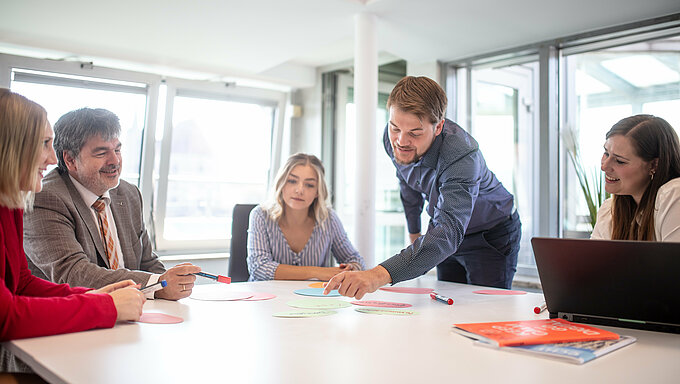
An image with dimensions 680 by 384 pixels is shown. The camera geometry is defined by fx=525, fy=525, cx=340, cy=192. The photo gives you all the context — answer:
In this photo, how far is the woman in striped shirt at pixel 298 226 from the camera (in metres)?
2.46

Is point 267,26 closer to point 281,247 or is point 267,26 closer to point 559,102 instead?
point 281,247

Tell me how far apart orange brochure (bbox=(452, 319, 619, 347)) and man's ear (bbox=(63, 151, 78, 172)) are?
4.87ft

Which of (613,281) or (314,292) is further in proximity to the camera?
(314,292)

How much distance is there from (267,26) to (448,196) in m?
2.16

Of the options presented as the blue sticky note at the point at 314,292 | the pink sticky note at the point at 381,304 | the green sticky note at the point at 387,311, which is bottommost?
the green sticky note at the point at 387,311

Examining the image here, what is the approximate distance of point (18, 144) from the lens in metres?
1.16

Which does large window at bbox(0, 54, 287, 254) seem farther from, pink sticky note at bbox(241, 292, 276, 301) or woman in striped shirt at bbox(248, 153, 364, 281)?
pink sticky note at bbox(241, 292, 276, 301)

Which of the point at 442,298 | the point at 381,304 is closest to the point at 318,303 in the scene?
the point at 381,304

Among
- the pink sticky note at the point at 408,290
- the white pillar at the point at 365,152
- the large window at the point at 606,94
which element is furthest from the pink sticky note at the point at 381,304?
the large window at the point at 606,94

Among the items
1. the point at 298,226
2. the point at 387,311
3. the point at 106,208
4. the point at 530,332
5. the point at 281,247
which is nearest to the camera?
the point at 530,332

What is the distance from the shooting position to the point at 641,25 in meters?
3.31

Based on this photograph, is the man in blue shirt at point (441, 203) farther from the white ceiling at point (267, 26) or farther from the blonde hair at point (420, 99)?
the white ceiling at point (267, 26)

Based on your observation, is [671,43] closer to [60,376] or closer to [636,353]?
[636,353]

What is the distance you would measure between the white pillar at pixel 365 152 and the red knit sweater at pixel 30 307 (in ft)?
7.44
